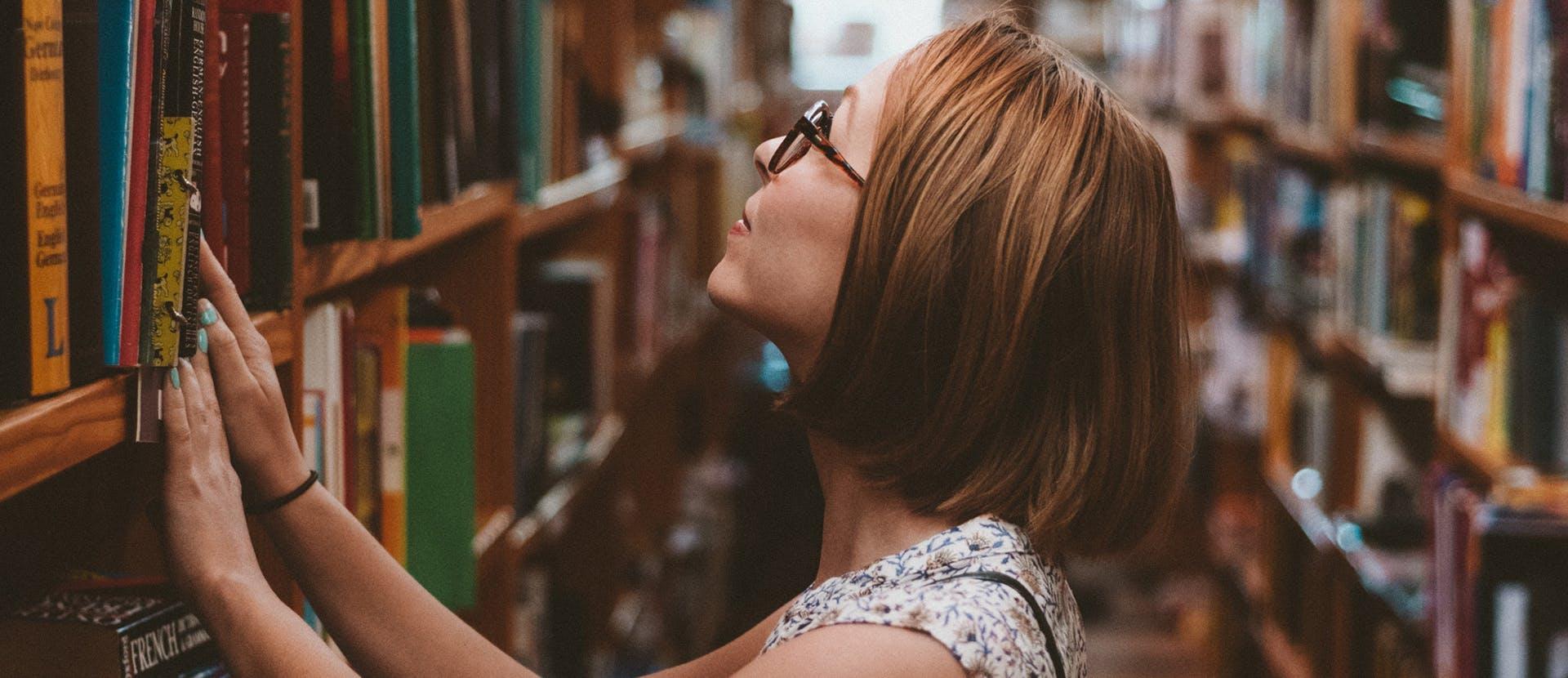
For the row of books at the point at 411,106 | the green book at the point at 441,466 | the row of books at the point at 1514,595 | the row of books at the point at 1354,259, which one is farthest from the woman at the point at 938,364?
the row of books at the point at 1354,259

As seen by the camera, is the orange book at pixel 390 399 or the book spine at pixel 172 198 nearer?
the book spine at pixel 172 198

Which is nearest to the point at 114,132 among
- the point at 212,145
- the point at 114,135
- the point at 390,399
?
the point at 114,135

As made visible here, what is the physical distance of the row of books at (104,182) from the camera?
74 centimetres

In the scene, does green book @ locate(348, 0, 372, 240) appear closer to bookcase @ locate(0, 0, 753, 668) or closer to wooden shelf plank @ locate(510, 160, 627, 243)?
bookcase @ locate(0, 0, 753, 668)

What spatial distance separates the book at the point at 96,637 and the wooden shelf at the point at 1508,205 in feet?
4.89

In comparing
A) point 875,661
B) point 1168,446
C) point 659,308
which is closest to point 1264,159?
point 659,308

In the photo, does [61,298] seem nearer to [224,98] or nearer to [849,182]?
[224,98]

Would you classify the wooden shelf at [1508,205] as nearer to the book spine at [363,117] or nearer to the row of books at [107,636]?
the book spine at [363,117]

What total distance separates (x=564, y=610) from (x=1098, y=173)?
199 cm

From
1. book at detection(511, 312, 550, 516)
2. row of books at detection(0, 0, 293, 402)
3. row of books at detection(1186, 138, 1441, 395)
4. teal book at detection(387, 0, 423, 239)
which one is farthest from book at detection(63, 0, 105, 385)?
row of books at detection(1186, 138, 1441, 395)

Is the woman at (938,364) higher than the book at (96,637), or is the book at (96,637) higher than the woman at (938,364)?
the woman at (938,364)

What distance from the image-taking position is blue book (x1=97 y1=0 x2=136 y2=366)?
0.80 m

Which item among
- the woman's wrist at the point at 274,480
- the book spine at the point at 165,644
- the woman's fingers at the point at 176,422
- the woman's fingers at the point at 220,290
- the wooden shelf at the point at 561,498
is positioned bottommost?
the wooden shelf at the point at 561,498

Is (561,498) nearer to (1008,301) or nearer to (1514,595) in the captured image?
(1514,595)
